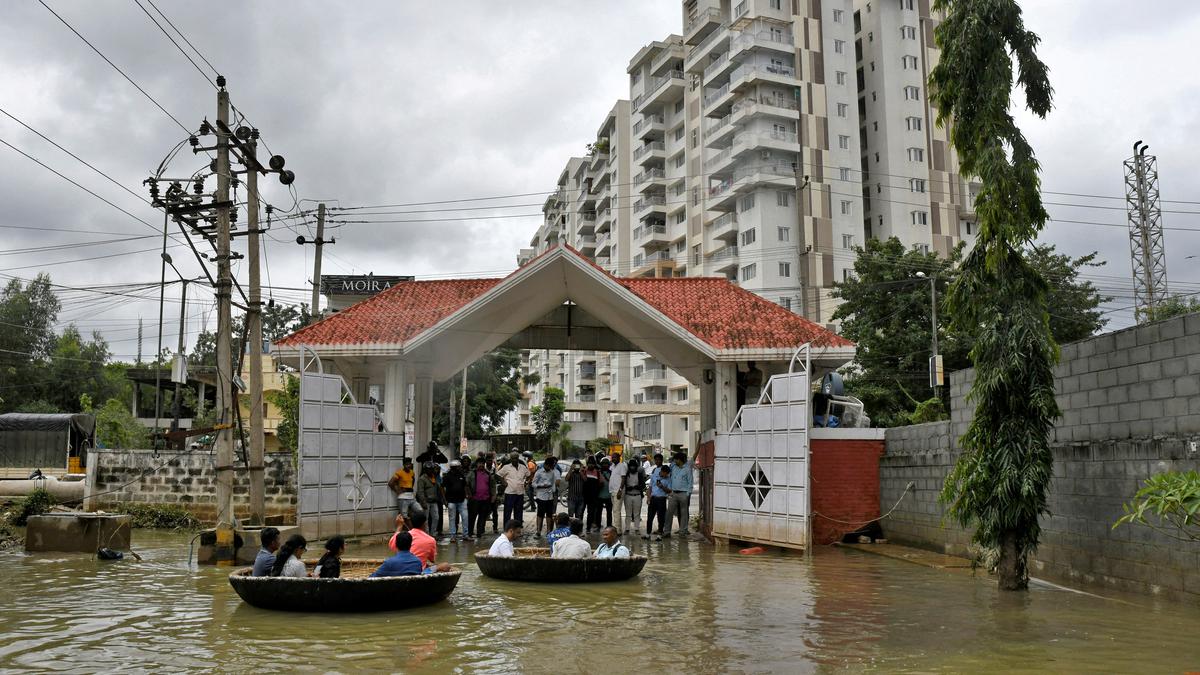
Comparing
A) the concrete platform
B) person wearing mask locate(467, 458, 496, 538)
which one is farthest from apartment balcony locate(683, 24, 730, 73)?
the concrete platform

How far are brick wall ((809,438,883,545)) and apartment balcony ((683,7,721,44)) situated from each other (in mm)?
48088

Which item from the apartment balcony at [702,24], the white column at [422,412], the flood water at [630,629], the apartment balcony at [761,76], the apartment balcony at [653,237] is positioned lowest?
the flood water at [630,629]

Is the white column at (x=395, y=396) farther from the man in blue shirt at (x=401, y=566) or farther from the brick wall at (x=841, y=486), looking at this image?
the man in blue shirt at (x=401, y=566)

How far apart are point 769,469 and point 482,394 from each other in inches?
1577

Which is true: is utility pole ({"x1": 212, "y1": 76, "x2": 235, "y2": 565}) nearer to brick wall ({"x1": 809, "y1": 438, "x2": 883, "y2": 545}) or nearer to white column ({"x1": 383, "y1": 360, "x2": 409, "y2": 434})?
white column ({"x1": 383, "y1": 360, "x2": 409, "y2": 434})

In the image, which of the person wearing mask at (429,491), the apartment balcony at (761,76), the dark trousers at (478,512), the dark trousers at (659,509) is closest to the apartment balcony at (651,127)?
the apartment balcony at (761,76)

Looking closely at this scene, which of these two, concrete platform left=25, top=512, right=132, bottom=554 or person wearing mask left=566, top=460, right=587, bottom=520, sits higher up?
person wearing mask left=566, top=460, right=587, bottom=520

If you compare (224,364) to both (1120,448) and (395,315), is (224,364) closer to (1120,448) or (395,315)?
(395,315)

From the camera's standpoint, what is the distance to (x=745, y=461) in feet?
58.7

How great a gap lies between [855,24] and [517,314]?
49.3 meters

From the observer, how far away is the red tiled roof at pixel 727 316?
19.1m

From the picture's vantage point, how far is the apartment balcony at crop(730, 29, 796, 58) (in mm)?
56250

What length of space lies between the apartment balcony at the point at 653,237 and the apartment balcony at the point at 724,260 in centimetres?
687

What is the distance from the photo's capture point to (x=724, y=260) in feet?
197
